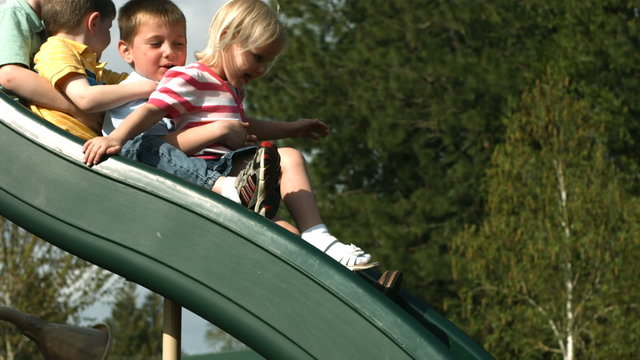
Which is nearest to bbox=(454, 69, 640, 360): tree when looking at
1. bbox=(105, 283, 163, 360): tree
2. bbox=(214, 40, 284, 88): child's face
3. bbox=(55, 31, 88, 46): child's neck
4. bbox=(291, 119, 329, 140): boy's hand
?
bbox=(291, 119, 329, 140): boy's hand

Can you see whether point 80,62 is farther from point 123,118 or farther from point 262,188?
point 262,188

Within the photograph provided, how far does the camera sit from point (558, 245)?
564 inches

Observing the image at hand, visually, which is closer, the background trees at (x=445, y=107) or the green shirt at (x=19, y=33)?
the green shirt at (x=19, y=33)

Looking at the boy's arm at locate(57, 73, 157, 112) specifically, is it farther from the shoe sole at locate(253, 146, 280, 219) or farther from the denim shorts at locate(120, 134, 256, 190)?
the shoe sole at locate(253, 146, 280, 219)

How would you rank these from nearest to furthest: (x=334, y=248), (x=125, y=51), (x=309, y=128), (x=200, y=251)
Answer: (x=200, y=251), (x=334, y=248), (x=125, y=51), (x=309, y=128)

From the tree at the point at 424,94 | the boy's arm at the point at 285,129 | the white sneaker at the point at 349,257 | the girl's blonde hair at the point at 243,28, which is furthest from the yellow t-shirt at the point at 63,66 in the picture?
the tree at the point at 424,94

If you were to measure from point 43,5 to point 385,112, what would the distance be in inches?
603

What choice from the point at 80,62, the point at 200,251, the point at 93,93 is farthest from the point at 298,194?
the point at 80,62

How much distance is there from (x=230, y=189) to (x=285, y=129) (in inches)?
40.0

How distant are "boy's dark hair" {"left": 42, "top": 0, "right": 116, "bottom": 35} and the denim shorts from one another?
517 millimetres

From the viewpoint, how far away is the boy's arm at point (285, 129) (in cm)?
409

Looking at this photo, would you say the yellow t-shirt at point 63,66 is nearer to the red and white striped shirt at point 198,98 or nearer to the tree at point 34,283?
the red and white striped shirt at point 198,98

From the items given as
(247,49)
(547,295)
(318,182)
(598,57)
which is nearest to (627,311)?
(547,295)

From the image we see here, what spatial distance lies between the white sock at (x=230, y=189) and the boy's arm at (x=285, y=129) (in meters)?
0.88
